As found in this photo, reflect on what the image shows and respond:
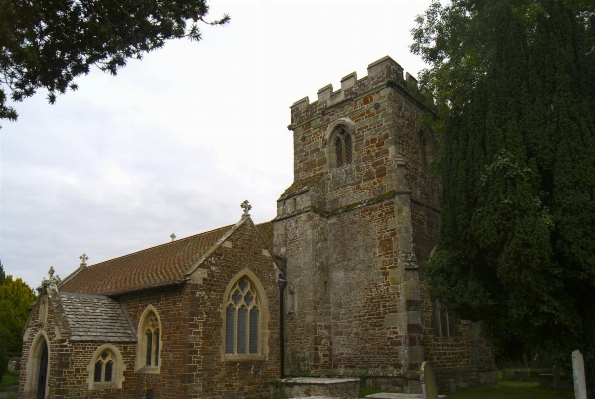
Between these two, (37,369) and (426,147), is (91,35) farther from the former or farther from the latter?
(426,147)

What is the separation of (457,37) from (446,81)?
10.8 ft

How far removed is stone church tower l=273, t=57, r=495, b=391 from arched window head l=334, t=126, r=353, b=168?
4cm

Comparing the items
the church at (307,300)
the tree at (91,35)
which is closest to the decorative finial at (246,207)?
the church at (307,300)

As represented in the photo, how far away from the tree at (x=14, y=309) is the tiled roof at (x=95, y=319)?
828 inches

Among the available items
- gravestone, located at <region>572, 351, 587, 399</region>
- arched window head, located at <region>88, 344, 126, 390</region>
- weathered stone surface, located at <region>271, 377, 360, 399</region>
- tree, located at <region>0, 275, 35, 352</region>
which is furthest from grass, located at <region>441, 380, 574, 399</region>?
tree, located at <region>0, 275, 35, 352</region>

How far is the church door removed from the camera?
16.2m

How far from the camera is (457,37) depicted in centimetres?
1806

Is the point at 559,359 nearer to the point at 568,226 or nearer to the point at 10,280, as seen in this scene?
the point at 568,226

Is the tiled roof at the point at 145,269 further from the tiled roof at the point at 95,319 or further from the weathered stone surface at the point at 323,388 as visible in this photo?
the weathered stone surface at the point at 323,388

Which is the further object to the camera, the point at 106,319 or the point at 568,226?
the point at 106,319

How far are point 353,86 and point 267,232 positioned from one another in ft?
23.6

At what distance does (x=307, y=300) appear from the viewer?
689 inches

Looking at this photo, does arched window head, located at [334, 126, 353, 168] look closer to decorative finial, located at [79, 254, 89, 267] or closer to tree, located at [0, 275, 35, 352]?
decorative finial, located at [79, 254, 89, 267]

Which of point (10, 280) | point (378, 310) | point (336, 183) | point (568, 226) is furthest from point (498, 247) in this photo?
point (10, 280)
